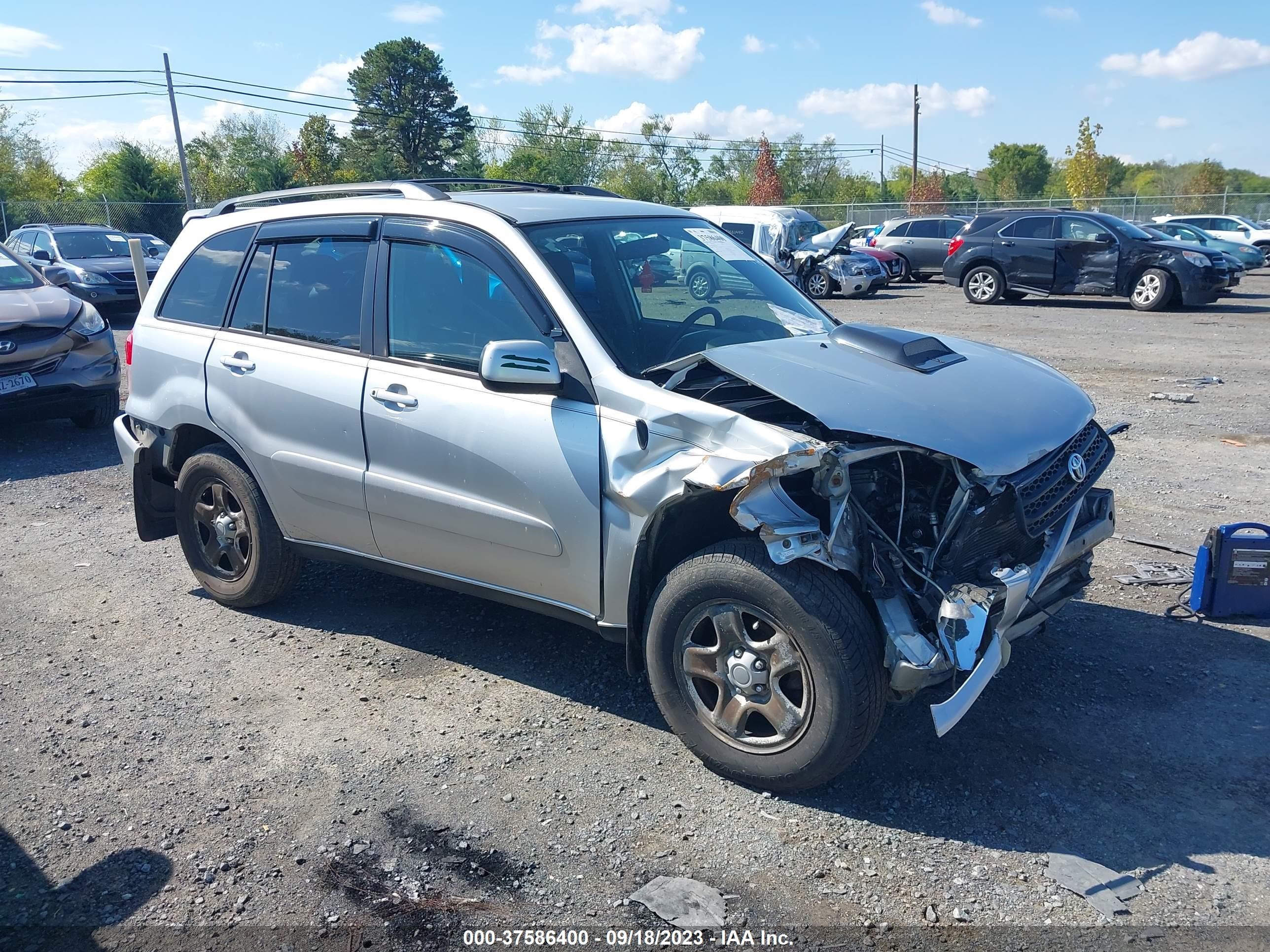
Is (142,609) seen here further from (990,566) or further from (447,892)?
(990,566)

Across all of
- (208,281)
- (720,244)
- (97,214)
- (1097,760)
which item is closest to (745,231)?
(720,244)

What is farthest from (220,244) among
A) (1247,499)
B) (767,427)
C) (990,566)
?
(1247,499)

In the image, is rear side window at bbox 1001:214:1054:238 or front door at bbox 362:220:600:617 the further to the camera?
rear side window at bbox 1001:214:1054:238

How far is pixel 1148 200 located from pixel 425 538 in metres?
42.3

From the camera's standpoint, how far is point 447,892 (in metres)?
3.06

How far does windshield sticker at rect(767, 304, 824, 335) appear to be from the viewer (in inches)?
176

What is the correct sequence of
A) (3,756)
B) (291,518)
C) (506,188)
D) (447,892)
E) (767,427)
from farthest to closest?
(506,188) → (291,518) → (3,756) → (767,427) → (447,892)

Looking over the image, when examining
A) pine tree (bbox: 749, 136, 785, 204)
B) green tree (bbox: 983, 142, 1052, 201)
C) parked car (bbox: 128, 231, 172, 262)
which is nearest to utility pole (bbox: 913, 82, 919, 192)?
pine tree (bbox: 749, 136, 785, 204)

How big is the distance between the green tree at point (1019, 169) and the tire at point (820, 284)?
6551 centimetres

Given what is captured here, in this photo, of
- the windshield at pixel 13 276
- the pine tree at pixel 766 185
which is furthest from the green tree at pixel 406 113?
the windshield at pixel 13 276

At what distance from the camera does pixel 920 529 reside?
354cm

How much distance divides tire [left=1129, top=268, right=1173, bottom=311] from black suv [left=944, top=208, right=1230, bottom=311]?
12 millimetres

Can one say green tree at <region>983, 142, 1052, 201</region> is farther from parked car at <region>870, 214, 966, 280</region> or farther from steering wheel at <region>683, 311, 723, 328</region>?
steering wheel at <region>683, 311, 723, 328</region>

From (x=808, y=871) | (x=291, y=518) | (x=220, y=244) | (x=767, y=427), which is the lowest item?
(x=808, y=871)
